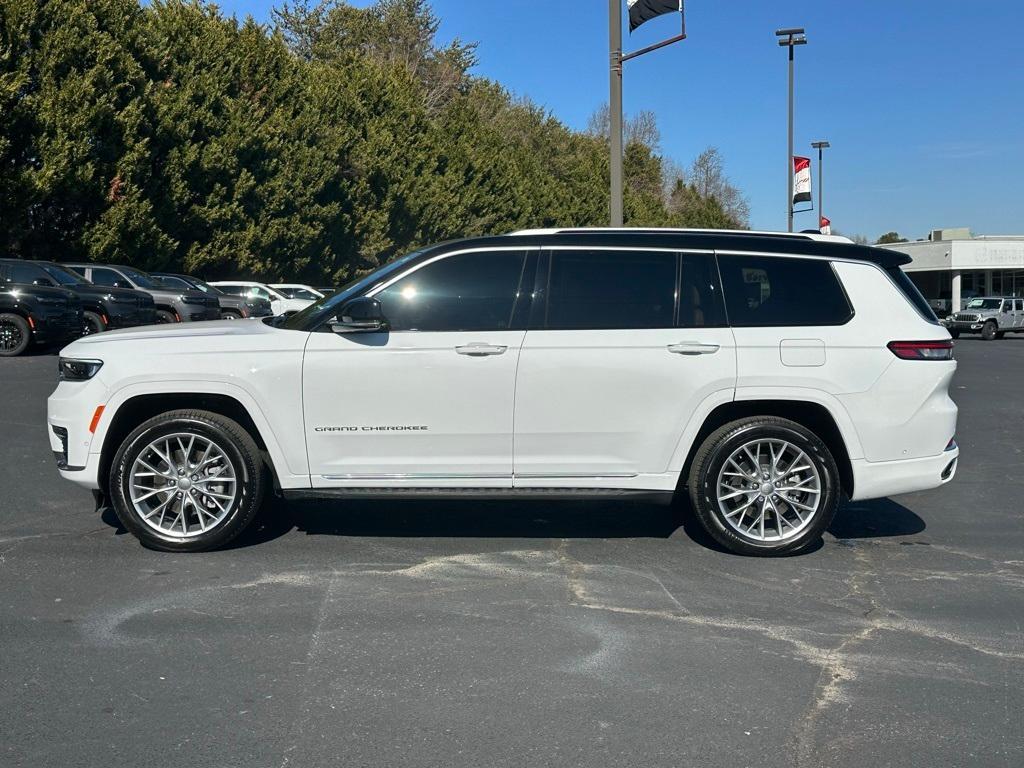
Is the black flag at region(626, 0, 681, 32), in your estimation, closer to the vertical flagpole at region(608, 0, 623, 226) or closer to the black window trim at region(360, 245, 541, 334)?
the vertical flagpole at region(608, 0, 623, 226)

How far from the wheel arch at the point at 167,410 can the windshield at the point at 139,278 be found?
18330 mm

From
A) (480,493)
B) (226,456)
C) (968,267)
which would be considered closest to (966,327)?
(968,267)

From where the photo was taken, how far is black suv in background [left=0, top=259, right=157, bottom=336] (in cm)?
1905

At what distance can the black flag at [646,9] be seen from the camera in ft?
48.7

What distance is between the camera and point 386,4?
66688 millimetres

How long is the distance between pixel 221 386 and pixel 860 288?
3.73m

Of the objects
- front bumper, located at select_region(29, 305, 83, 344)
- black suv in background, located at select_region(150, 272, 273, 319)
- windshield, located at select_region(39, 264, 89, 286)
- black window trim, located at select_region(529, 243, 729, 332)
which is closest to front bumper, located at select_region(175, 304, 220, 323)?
black suv in background, located at select_region(150, 272, 273, 319)

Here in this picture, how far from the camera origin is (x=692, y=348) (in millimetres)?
5941

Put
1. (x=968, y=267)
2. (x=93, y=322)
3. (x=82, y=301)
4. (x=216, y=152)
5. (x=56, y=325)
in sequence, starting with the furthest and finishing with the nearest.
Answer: (x=968, y=267), (x=216, y=152), (x=93, y=322), (x=82, y=301), (x=56, y=325)

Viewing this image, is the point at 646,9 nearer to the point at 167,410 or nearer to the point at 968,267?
the point at 167,410

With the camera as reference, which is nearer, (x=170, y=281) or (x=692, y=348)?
(x=692, y=348)

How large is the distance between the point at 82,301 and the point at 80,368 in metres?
15.6

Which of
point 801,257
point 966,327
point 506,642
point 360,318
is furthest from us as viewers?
point 966,327

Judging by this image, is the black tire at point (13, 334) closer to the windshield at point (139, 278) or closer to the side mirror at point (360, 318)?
the windshield at point (139, 278)
